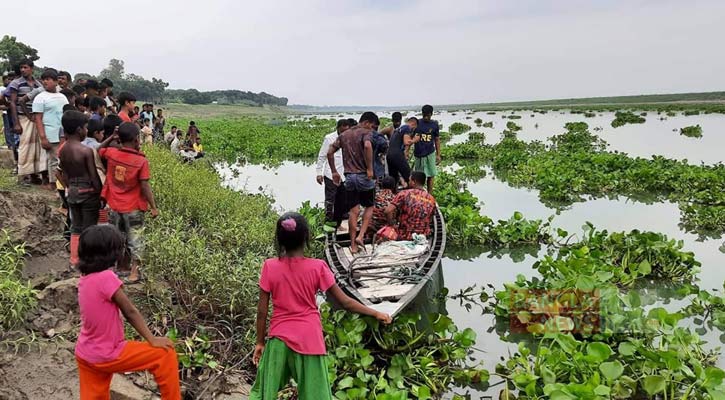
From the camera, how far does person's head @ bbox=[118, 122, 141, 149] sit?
12.7 feet

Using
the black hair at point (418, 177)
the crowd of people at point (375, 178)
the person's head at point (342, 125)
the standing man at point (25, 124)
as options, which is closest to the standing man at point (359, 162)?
the crowd of people at point (375, 178)

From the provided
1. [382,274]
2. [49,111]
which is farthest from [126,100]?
[382,274]

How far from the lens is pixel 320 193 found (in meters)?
12.1

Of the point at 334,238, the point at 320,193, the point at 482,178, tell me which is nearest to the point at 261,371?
the point at 334,238

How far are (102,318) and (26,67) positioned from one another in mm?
5421

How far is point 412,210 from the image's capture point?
598 centimetres

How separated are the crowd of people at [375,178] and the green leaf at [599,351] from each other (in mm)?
2750

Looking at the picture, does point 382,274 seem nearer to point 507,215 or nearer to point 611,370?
point 611,370

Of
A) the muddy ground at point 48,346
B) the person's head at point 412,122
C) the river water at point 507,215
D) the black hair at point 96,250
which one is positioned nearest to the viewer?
the black hair at point 96,250

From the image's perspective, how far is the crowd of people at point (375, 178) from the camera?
530cm

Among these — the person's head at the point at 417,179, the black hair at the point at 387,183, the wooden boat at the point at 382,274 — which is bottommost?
the wooden boat at the point at 382,274

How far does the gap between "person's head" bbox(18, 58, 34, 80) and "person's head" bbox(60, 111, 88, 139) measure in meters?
3.03

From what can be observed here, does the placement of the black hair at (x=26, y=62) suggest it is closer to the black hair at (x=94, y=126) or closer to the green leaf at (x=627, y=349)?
the black hair at (x=94, y=126)

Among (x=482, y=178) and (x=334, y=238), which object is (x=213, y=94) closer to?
(x=482, y=178)
